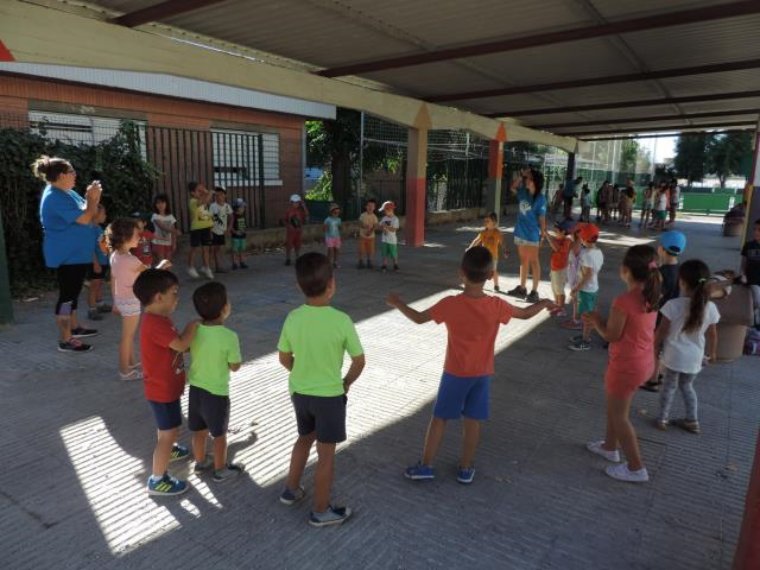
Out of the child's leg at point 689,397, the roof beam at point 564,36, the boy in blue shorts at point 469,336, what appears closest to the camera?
the boy in blue shorts at point 469,336

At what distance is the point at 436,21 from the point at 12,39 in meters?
4.46

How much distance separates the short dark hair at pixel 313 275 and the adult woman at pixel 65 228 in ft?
10.2

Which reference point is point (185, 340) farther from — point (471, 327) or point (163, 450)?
point (471, 327)

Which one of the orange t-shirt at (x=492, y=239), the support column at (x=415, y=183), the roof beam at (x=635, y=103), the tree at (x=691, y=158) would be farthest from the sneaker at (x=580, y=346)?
the tree at (x=691, y=158)

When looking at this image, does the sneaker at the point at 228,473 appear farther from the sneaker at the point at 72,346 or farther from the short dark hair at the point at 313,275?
the sneaker at the point at 72,346

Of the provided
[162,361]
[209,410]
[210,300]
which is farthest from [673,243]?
[162,361]

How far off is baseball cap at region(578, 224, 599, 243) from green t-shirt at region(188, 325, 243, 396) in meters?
3.87

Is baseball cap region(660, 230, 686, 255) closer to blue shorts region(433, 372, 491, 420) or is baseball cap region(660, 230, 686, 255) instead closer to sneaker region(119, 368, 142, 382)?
blue shorts region(433, 372, 491, 420)

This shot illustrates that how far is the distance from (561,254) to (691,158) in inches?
1657

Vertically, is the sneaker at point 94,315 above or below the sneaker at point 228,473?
above

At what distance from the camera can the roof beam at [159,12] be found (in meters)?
5.46

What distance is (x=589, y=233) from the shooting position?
538 centimetres

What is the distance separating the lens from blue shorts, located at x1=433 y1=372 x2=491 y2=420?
2934 mm

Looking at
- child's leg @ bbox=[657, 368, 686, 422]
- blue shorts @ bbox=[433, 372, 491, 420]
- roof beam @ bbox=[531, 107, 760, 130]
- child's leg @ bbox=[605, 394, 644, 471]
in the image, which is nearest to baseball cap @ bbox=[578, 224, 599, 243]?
child's leg @ bbox=[657, 368, 686, 422]
